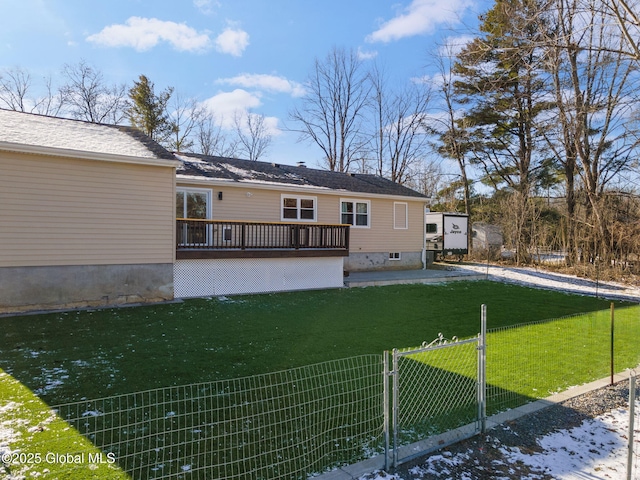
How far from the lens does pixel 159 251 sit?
9883mm

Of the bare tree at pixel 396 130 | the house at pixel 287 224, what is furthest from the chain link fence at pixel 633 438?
the bare tree at pixel 396 130

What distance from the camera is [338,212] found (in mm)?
15461

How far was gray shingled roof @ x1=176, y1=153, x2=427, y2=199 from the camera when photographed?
13.0 metres

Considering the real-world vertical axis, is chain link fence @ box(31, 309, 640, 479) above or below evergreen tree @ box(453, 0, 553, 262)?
below

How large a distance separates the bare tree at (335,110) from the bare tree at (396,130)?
106cm

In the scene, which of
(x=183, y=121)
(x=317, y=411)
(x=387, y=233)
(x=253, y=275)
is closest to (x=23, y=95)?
(x=183, y=121)

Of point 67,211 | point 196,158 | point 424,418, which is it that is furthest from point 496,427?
point 196,158

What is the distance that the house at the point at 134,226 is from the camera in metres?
8.31

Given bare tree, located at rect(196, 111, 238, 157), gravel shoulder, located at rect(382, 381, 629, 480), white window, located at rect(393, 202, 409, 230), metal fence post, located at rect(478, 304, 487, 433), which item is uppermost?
bare tree, located at rect(196, 111, 238, 157)

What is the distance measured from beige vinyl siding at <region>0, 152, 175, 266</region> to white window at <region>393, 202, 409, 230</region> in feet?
33.3

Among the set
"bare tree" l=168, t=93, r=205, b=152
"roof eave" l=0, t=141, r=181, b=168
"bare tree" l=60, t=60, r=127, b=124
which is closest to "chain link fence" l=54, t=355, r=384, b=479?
"roof eave" l=0, t=141, r=181, b=168

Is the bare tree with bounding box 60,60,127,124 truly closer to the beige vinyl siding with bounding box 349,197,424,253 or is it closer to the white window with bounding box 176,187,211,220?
the white window with bounding box 176,187,211,220

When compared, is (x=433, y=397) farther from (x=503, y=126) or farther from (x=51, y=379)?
(x=503, y=126)

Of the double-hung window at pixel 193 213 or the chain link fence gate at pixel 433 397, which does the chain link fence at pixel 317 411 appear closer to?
the chain link fence gate at pixel 433 397
